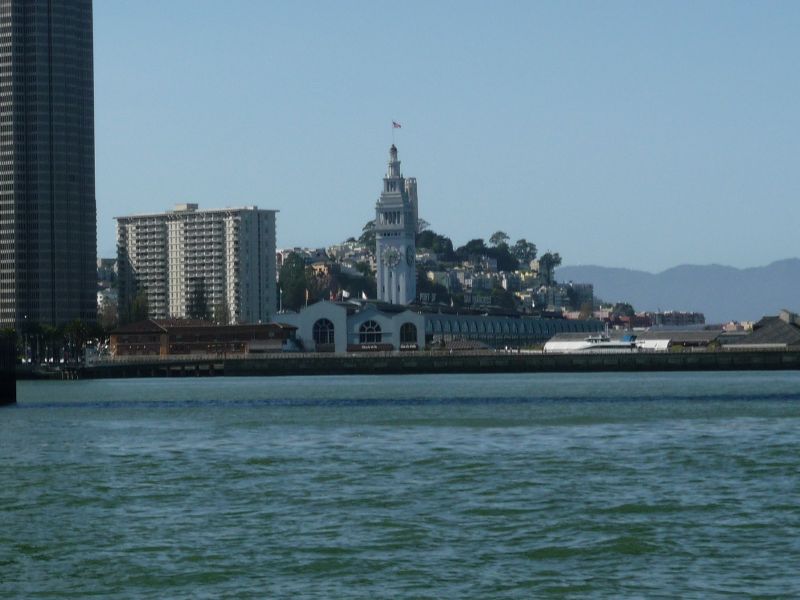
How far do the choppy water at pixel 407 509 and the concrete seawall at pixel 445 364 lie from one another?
109m

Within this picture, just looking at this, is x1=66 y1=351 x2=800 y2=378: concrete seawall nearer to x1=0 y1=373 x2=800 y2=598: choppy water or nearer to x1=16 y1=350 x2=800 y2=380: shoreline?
x1=16 y1=350 x2=800 y2=380: shoreline

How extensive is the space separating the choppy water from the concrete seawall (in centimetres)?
10909

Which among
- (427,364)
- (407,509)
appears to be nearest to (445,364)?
(427,364)

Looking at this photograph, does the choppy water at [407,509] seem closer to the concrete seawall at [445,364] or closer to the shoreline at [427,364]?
Answer: the concrete seawall at [445,364]

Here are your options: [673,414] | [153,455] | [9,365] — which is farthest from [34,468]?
[9,365]

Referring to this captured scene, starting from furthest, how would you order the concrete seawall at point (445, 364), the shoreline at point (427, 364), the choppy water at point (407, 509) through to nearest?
the shoreline at point (427, 364)
the concrete seawall at point (445, 364)
the choppy water at point (407, 509)

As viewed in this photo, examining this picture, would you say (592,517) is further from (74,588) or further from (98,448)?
(98,448)

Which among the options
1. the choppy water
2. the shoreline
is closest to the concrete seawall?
the shoreline

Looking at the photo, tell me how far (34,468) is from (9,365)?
177ft

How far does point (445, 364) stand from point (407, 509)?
478ft

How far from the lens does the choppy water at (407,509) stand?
2620 cm

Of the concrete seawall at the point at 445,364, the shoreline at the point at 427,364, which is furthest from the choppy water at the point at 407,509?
the shoreline at the point at 427,364

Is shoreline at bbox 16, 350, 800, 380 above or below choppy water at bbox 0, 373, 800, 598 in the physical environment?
above

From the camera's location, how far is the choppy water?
26.2 m
